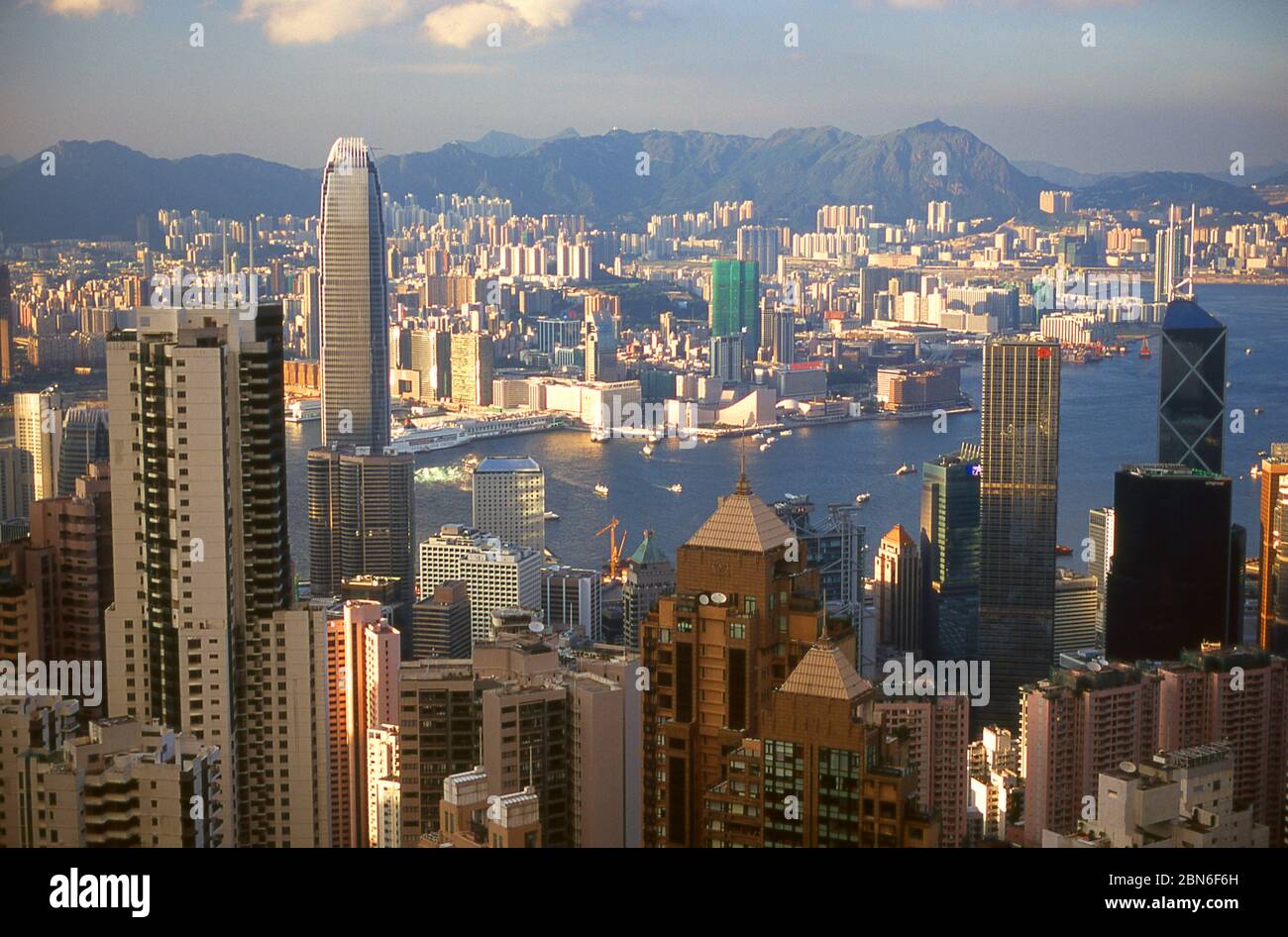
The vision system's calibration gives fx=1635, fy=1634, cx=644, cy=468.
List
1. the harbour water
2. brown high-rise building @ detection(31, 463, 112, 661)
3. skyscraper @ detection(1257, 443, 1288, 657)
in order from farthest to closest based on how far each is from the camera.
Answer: the harbour water < skyscraper @ detection(1257, 443, 1288, 657) < brown high-rise building @ detection(31, 463, 112, 661)

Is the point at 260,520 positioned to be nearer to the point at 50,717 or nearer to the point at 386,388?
the point at 50,717

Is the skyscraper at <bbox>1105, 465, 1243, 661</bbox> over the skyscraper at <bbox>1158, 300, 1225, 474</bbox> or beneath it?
beneath

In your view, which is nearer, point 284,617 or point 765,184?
point 284,617

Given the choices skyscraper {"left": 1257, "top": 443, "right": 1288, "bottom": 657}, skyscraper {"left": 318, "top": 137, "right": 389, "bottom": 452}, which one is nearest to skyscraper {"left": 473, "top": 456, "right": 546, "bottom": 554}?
skyscraper {"left": 318, "top": 137, "right": 389, "bottom": 452}

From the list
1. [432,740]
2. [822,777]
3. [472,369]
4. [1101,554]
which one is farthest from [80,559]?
[472,369]

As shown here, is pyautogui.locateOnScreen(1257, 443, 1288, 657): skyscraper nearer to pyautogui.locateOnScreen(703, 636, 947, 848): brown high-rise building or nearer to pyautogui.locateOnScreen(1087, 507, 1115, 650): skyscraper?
pyautogui.locateOnScreen(1087, 507, 1115, 650): skyscraper

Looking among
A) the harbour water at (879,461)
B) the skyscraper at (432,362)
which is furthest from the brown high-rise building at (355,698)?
the skyscraper at (432,362)
